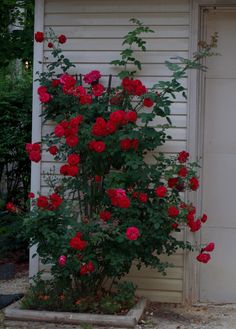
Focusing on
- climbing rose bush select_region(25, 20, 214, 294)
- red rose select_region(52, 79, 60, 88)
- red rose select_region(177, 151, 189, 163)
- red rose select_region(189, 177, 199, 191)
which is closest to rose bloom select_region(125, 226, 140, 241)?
climbing rose bush select_region(25, 20, 214, 294)

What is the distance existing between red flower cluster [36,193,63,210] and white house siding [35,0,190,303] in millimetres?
818

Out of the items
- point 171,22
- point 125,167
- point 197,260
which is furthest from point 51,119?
point 197,260

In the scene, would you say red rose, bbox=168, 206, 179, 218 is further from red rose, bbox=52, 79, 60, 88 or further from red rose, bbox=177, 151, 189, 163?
red rose, bbox=52, 79, 60, 88

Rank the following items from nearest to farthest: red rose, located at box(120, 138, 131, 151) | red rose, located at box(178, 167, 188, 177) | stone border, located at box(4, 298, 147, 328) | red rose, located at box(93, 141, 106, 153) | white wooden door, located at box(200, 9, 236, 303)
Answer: stone border, located at box(4, 298, 147, 328) < red rose, located at box(93, 141, 106, 153) < red rose, located at box(120, 138, 131, 151) < red rose, located at box(178, 167, 188, 177) < white wooden door, located at box(200, 9, 236, 303)

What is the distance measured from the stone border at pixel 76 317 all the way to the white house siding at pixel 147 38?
611mm

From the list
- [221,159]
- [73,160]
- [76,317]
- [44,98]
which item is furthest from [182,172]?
[76,317]

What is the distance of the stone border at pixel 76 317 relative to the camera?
5.07 meters

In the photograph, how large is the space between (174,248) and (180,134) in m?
1.01

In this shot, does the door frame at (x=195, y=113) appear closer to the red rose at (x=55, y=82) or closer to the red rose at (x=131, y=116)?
the red rose at (x=131, y=116)

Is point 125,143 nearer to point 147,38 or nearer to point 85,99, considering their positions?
point 85,99

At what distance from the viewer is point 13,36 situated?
8.31 m

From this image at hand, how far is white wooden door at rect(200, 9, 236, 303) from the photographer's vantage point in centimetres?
595

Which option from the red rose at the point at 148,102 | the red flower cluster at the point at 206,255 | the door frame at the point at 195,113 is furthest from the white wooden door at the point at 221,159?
the red rose at the point at 148,102

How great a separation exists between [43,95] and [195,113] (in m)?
1.34
